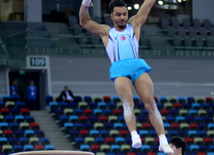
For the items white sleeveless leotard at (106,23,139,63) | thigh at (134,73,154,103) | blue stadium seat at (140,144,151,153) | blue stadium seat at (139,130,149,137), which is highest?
white sleeveless leotard at (106,23,139,63)

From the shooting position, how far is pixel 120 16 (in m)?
5.16

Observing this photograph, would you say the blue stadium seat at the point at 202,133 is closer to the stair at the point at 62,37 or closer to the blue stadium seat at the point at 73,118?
the blue stadium seat at the point at 73,118

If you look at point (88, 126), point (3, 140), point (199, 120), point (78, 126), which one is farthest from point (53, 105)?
point (199, 120)

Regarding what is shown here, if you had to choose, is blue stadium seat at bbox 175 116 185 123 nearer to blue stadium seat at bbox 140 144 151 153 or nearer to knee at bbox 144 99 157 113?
blue stadium seat at bbox 140 144 151 153

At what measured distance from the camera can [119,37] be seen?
522 centimetres

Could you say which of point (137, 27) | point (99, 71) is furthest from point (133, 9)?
point (137, 27)

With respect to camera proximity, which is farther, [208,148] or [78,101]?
[78,101]

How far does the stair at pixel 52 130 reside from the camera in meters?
15.2

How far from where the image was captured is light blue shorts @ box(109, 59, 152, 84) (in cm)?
502

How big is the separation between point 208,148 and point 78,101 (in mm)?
5550

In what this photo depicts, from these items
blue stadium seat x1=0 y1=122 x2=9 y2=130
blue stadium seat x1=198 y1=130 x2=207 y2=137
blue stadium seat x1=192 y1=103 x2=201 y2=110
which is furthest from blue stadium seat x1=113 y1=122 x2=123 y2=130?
blue stadium seat x1=192 y1=103 x2=201 y2=110

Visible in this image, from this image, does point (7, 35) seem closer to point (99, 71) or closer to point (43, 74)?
point (43, 74)

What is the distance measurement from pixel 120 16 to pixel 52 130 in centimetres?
1148

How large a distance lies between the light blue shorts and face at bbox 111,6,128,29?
1.61 ft
